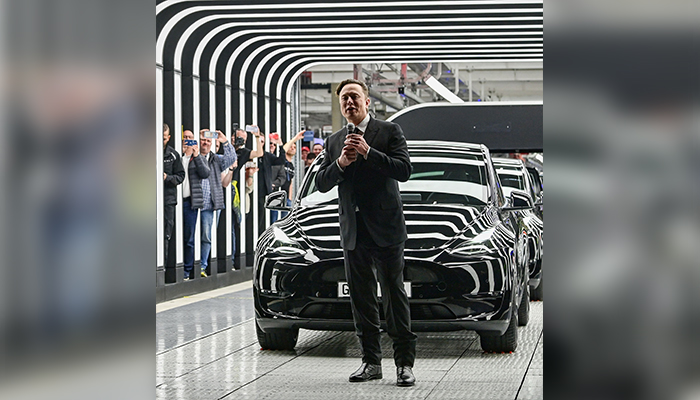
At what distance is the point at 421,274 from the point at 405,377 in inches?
42.1

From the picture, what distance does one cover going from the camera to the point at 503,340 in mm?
7617

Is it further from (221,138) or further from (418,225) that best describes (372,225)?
(221,138)

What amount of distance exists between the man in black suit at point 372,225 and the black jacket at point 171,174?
18.7 feet

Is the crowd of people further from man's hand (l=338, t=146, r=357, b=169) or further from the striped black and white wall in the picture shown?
man's hand (l=338, t=146, r=357, b=169)

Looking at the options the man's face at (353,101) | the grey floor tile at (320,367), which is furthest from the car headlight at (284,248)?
the man's face at (353,101)

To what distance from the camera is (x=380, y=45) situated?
14648 millimetres

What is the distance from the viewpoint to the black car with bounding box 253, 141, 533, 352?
7.14 metres

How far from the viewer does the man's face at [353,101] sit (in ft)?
21.1

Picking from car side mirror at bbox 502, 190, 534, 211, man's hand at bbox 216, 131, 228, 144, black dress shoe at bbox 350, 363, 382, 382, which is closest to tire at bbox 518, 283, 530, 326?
car side mirror at bbox 502, 190, 534, 211

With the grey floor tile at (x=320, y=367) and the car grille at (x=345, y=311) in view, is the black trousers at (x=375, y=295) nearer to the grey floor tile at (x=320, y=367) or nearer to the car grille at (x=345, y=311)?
the grey floor tile at (x=320, y=367)
